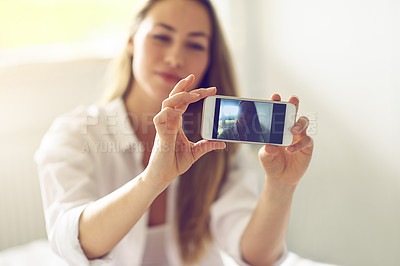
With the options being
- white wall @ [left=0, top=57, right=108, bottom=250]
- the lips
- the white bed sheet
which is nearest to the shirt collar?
the lips

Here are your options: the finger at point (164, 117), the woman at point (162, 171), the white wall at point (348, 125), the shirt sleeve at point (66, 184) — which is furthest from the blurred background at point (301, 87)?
the shirt sleeve at point (66, 184)

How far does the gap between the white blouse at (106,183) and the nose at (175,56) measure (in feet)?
0.48

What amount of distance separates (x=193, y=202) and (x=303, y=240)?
237mm

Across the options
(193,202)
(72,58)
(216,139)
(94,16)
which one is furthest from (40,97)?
(216,139)

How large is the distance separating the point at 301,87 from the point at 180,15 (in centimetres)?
36

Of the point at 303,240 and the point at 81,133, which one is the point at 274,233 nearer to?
the point at 303,240

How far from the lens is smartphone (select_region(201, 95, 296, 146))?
0.48 metres

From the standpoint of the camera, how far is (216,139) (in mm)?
478

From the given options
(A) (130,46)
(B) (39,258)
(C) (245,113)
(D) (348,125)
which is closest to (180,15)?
(A) (130,46)

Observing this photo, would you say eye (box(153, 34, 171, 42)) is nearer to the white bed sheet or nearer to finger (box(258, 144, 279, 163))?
finger (box(258, 144, 279, 163))

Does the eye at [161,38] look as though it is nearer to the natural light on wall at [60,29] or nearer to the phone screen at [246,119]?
the phone screen at [246,119]

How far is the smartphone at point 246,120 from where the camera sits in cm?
48

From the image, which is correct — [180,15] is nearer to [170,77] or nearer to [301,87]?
[170,77]

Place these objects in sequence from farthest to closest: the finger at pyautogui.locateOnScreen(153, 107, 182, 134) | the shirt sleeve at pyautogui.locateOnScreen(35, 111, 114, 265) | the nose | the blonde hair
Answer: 1. the blonde hair
2. the nose
3. the shirt sleeve at pyautogui.locateOnScreen(35, 111, 114, 265)
4. the finger at pyautogui.locateOnScreen(153, 107, 182, 134)
